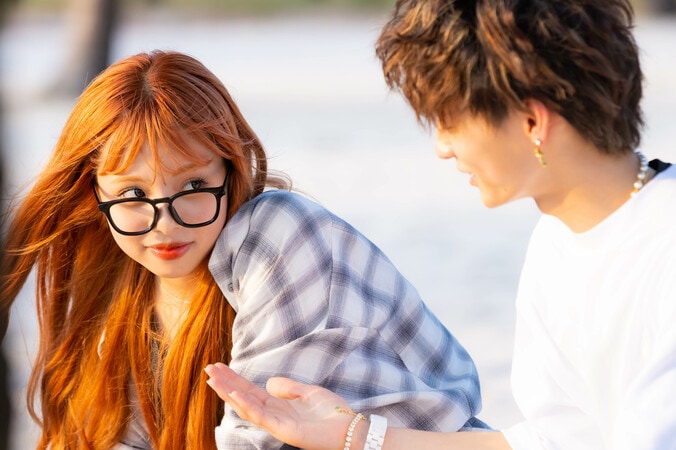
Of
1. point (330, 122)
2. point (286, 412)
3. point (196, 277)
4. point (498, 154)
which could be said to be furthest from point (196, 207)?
point (330, 122)

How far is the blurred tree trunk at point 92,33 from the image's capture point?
11969 mm

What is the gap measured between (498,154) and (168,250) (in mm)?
942

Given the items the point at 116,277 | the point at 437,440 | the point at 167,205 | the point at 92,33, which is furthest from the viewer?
the point at 92,33

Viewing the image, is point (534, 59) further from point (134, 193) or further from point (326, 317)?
point (134, 193)

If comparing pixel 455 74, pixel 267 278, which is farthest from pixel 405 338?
pixel 455 74

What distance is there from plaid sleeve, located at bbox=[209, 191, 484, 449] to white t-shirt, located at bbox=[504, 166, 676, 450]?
382mm

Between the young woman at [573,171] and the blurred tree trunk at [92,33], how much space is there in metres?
10.2

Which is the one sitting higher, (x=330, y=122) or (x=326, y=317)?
(x=326, y=317)

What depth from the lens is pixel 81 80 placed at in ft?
42.4

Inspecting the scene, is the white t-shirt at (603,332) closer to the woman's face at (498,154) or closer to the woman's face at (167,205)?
the woman's face at (498,154)

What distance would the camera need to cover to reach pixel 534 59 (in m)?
1.95

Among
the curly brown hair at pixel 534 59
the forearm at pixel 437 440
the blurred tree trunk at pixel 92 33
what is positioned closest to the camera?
the curly brown hair at pixel 534 59

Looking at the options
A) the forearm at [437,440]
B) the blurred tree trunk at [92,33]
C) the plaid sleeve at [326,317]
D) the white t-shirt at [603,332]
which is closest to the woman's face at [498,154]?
the white t-shirt at [603,332]

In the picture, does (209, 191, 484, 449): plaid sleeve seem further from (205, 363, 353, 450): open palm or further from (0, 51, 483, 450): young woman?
(205, 363, 353, 450): open palm
